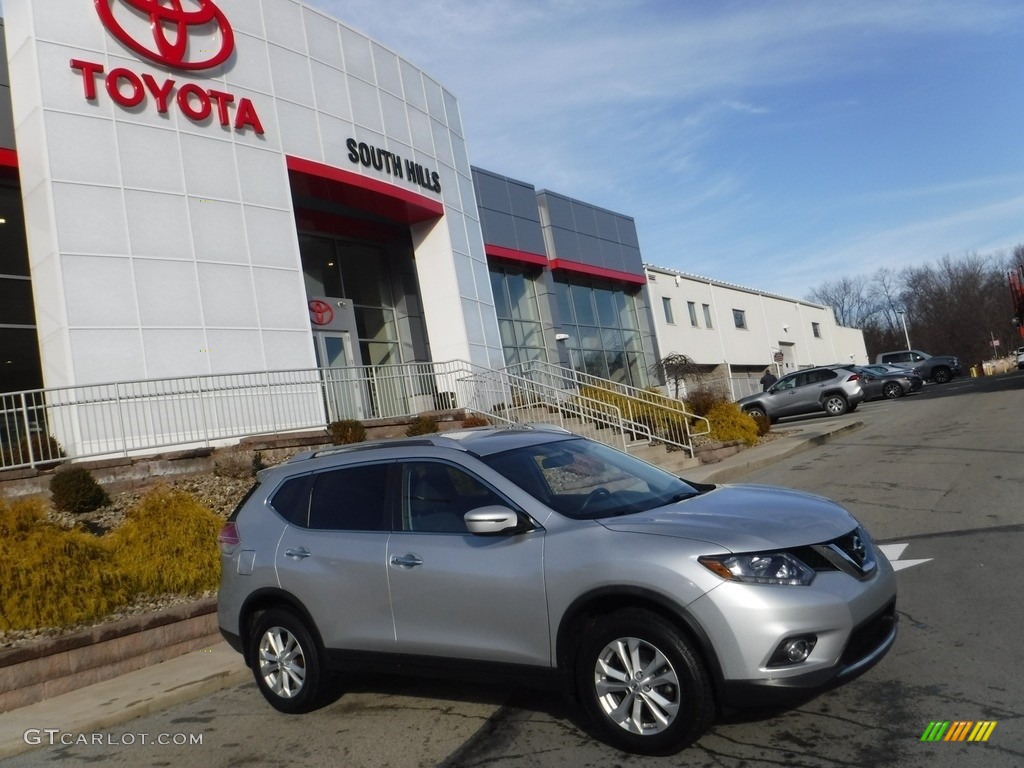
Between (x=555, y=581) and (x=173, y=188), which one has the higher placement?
(x=173, y=188)

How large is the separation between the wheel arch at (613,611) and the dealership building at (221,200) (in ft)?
37.1

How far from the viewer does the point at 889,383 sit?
30703 millimetres

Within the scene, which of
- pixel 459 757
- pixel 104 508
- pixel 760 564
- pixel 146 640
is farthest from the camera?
pixel 104 508

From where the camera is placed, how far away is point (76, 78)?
49.8 feet

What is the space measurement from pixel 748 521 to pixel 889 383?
28799mm

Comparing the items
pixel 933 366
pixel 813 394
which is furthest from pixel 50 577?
pixel 933 366

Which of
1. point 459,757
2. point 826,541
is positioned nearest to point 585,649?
point 459,757

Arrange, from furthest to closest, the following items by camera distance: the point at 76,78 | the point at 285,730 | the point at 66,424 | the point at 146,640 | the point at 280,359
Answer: the point at 280,359
the point at 76,78
the point at 66,424
the point at 146,640
the point at 285,730

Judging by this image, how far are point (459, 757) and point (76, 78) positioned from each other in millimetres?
14559

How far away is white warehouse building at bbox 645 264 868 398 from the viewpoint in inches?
1463

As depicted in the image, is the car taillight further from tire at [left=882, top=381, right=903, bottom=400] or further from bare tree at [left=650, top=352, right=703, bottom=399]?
tire at [left=882, top=381, right=903, bottom=400]

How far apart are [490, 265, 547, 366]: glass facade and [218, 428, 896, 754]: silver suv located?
20.5 metres

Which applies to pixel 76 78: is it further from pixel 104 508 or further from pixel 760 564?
pixel 760 564

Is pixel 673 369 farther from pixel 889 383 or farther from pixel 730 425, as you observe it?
pixel 730 425
